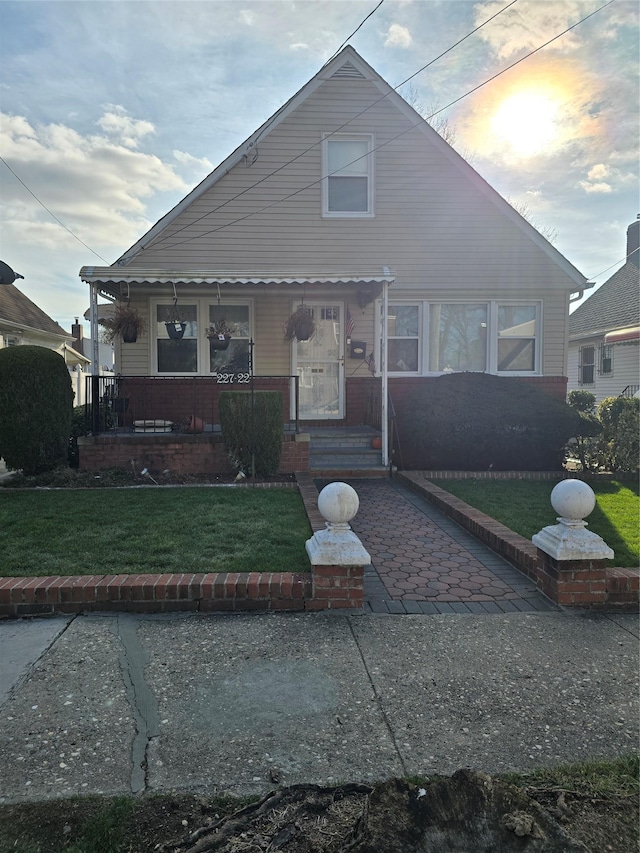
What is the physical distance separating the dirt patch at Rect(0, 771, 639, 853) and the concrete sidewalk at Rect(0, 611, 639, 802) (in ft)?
0.34

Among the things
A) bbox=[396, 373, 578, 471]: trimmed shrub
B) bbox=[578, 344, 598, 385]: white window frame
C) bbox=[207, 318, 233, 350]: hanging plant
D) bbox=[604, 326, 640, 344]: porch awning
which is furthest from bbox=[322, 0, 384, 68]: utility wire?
bbox=[578, 344, 598, 385]: white window frame

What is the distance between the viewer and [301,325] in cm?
1042

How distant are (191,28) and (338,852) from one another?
9.19m

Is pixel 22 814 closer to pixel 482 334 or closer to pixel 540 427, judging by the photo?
pixel 540 427

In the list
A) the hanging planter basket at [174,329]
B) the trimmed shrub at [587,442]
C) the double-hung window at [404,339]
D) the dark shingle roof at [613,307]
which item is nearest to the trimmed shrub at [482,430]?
the trimmed shrub at [587,442]

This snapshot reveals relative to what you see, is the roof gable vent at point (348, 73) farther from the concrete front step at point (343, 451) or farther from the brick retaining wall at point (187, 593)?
the brick retaining wall at point (187, 593)

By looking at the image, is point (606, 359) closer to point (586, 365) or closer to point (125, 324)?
point (586, 365)

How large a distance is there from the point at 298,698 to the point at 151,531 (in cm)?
305

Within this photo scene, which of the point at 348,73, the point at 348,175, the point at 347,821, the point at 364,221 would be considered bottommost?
the point at 347,821

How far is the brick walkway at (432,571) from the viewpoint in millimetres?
4195

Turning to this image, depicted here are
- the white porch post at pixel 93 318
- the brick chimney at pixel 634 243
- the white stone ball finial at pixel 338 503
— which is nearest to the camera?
the white stone ball finial at pixel 338 503

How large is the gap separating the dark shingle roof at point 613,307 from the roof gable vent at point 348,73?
12461 millimetres

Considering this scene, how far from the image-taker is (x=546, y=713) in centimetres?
282

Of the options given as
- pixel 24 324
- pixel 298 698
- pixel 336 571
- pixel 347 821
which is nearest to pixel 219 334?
pixel 336 571
